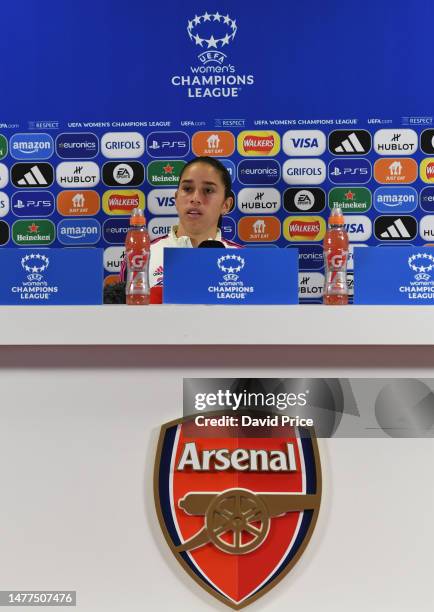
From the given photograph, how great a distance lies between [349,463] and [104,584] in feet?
1.63

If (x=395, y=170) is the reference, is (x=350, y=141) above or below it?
above

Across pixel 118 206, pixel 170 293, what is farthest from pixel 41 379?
pixel 118 206

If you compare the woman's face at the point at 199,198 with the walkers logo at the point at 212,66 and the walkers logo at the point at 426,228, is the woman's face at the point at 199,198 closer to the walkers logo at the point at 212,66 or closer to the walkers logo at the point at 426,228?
the walkers logo at the point at 212,66

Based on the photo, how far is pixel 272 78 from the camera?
2846 millimetres

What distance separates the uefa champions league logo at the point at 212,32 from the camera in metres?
2.86

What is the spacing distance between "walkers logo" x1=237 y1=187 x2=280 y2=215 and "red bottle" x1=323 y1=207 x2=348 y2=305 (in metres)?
1.41

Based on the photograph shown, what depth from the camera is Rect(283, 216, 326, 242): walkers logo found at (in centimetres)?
291

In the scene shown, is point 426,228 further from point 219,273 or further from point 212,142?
point 219,273

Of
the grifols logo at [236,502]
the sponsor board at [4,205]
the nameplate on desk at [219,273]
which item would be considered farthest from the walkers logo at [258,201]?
the grifols logo at [236,502]

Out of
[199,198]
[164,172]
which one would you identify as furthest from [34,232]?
[199,198]

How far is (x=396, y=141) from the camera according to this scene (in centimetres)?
286

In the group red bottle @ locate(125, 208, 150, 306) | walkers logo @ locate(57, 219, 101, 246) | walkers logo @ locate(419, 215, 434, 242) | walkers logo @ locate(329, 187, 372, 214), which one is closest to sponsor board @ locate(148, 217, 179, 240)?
walkers logo @ locate(57, 219, 101, 246)

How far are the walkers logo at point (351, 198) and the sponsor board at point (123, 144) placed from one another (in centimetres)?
91

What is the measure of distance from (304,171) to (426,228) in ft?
2.05
